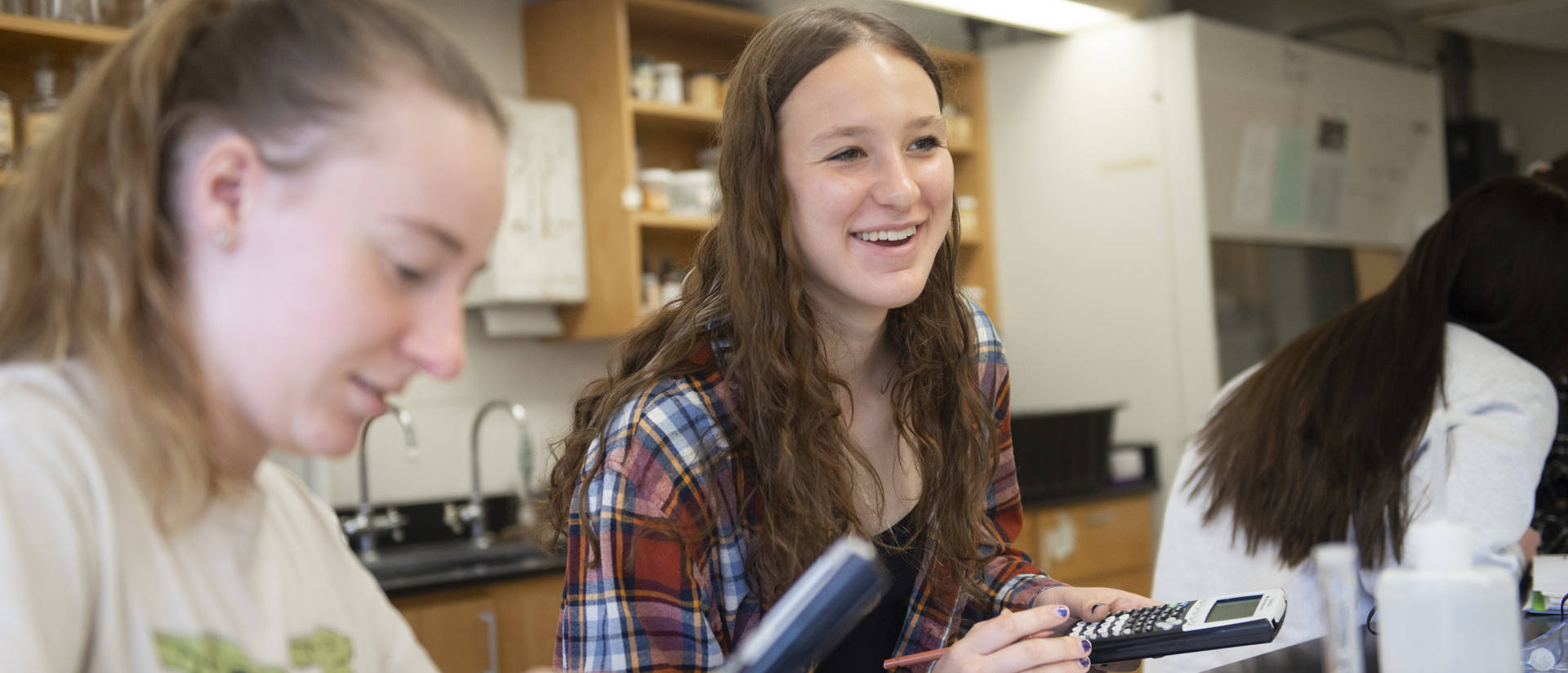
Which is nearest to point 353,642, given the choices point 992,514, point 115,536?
point 115,536

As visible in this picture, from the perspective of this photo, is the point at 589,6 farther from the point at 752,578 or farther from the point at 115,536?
the point at 115,536

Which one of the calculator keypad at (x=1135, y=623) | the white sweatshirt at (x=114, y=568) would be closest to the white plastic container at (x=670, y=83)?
the calculator keypad at (x=1135, y=623)

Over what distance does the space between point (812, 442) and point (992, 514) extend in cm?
34

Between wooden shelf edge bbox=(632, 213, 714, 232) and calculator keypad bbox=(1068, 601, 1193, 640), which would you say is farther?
wooden shelf edge bbox=(632, 213, 714, 232)

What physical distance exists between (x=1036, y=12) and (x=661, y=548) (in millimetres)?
2803

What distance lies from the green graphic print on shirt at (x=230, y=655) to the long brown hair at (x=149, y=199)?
6 centimetres

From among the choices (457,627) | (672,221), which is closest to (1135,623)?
(457,627)

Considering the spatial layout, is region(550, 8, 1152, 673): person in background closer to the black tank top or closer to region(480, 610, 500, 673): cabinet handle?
the black tank top

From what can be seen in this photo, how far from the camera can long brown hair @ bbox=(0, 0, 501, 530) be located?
25.1 inches

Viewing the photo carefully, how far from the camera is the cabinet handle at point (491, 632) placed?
252 centimetres

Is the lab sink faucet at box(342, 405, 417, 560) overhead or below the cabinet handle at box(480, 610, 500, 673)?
overhead

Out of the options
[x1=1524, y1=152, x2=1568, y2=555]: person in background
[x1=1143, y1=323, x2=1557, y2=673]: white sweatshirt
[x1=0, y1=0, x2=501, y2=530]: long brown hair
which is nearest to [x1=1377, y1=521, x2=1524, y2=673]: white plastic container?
[x1=0, y1=0, x2=501, y2=530]: long brown hair

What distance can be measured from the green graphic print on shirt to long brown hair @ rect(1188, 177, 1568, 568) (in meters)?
1.23

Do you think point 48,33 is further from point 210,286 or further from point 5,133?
point 210,286
